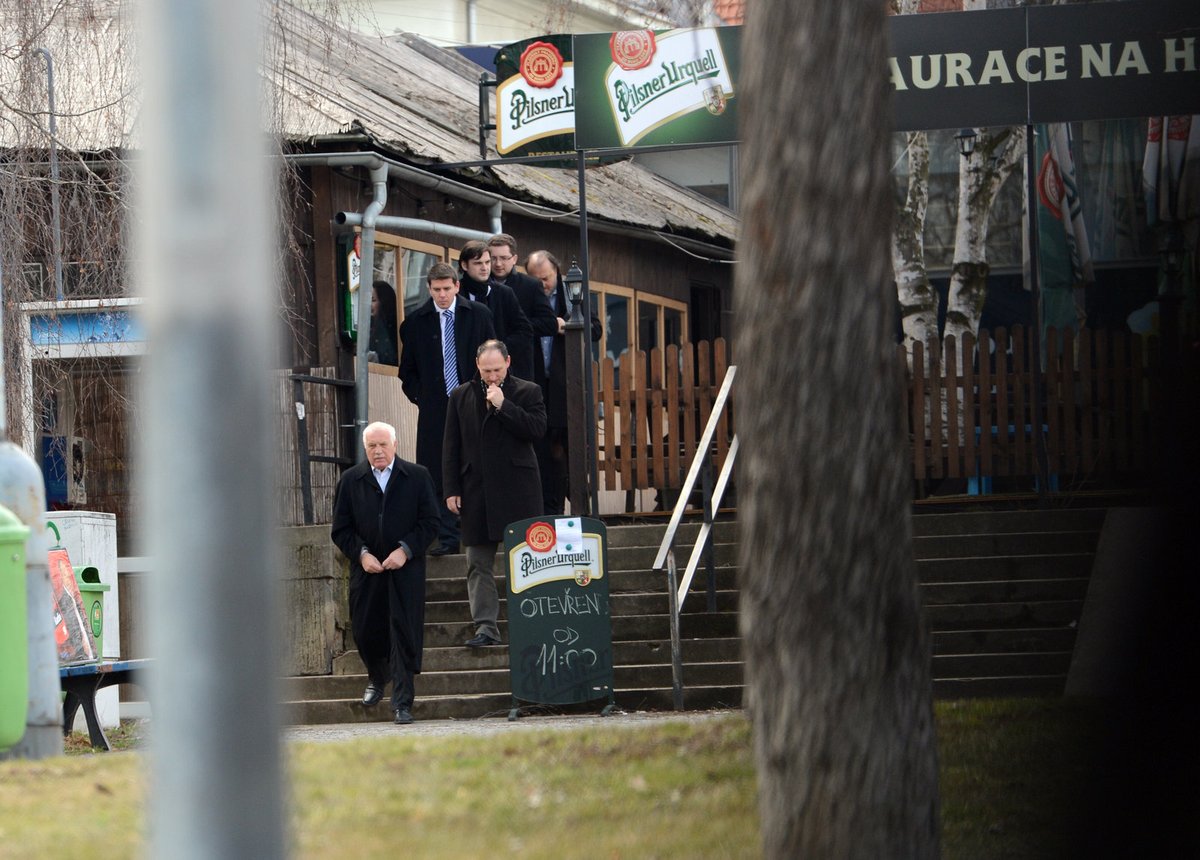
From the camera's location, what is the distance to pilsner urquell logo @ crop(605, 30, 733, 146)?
1310 cm

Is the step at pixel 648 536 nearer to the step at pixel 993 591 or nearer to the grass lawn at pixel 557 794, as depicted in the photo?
the step at pixel 993 591

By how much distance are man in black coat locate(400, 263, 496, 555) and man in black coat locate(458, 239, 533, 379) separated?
138mm

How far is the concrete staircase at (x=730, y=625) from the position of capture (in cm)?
1144

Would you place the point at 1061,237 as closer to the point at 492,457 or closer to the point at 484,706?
the point at 492,457

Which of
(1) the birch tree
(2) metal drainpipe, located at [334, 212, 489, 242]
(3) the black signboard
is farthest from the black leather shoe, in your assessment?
(2) metal drainpipe, located at [334, 212, 489, 242]

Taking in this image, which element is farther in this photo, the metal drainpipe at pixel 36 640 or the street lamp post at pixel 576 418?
the street lamp post at pixel 576 418

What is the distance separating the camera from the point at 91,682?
429 inches

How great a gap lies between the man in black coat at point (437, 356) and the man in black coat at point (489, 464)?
2.81 ft

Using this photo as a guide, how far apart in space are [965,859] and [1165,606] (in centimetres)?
105

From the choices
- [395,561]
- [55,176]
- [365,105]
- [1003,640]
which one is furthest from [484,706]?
[365,105]

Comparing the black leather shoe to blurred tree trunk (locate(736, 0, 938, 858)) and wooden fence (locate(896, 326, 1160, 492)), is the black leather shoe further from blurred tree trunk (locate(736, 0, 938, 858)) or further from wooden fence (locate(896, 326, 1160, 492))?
blurred tree trunk (locate(736, 0, 938, 858))

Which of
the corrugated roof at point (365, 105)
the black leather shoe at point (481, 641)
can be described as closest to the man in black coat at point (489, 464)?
the black leather shoe at point (481, 641)

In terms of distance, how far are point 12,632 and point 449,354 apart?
228 inches

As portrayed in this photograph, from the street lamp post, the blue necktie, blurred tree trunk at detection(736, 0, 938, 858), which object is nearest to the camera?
blurred tree trunk at detection(736, 0, 938, 858)
